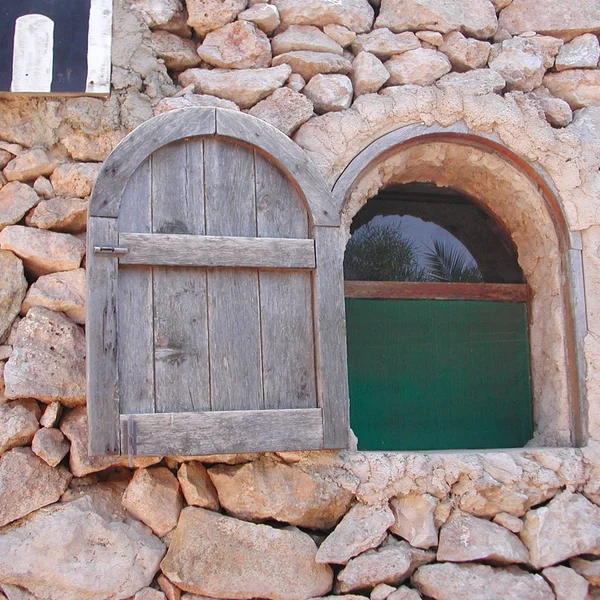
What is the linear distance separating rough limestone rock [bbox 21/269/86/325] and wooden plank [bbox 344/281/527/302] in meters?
1.29

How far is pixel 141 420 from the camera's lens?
9.84 ft

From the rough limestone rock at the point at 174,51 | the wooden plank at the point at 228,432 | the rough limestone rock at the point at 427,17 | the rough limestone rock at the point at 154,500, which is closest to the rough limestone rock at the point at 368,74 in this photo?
the rough limestone rock at the point at 427,17

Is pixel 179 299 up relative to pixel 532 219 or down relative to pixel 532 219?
down

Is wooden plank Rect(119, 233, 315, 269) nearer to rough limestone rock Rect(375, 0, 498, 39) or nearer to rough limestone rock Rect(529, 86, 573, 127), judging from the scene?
rough limestone rock Rect(375, 0, 498, 39)

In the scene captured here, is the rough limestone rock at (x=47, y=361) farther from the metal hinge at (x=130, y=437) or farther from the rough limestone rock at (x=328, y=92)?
the rough limestone rock at (x=328, y=92)

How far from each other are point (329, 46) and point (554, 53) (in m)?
1.09

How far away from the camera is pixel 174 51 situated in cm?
370

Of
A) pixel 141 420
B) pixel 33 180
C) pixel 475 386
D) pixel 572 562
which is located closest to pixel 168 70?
pixel 33 180

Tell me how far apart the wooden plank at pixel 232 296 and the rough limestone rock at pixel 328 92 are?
1.77ft

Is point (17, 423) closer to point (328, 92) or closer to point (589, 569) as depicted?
point (328, 92)

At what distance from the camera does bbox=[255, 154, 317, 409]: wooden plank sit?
322 centimetres

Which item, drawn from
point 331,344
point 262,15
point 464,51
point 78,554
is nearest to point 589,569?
point 331,344

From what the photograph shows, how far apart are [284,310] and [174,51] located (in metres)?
1.25

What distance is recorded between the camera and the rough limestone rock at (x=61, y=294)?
3311 millimetres
